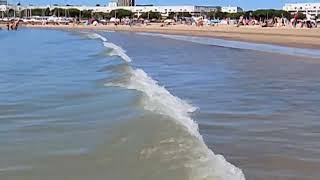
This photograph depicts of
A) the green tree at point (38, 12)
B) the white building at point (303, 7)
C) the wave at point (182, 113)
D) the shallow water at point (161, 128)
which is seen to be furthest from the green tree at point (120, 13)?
the shallow water at point (161, 128)

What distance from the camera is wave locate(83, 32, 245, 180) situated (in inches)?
206

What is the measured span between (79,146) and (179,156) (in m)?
1.42

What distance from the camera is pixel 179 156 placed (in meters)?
5.92

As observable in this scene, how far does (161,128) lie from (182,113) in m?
1.40

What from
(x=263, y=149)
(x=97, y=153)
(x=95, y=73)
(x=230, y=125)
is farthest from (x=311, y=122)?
(x=95, y=73)

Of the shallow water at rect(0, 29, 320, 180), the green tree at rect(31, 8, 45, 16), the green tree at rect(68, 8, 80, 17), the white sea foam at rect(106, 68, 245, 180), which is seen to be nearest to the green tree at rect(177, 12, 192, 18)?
the green tree at rect(68, 8, 80, 17)

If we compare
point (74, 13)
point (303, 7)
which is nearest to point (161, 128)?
point (74, 13)

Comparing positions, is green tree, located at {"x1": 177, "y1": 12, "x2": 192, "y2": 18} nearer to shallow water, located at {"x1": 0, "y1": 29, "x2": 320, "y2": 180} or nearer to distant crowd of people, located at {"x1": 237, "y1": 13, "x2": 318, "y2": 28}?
distant crowd of people, located at {"x1": 237, "y1": 13, "x2": 318, "y2": 28}

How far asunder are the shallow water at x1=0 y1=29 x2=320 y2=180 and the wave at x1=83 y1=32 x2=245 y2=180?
15 mm

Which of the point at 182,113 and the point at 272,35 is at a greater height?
the point at 272,35

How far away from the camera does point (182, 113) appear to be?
28.9 feet

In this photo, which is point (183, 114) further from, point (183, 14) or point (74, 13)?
point (74, 13)

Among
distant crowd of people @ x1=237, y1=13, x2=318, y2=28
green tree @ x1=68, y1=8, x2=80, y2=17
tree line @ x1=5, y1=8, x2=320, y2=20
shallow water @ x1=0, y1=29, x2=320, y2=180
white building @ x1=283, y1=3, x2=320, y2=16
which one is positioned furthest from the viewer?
green tree @ x1=68, y1=8, x2=80, y2=17

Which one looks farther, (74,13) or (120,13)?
(74,13)
